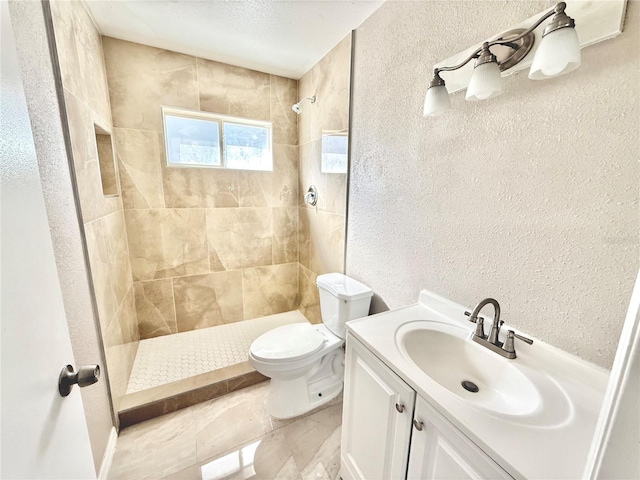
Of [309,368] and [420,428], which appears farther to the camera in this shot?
[309,368]

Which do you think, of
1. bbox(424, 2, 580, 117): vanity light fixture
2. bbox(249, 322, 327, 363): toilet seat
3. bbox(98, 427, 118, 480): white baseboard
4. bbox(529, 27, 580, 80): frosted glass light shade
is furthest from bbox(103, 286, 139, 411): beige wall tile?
bbox(529, 27, 580, 80): frosted glass light shade

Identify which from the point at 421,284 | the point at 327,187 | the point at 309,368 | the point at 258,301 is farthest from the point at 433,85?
the point at 258,301

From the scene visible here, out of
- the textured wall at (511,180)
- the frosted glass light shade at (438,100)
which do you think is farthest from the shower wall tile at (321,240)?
the frosted glass light shade at (438,100)

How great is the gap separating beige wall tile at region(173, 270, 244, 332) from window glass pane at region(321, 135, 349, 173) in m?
1.33

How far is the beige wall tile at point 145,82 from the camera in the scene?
183 cm

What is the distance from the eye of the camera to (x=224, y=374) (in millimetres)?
1858

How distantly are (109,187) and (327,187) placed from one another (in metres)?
1.53

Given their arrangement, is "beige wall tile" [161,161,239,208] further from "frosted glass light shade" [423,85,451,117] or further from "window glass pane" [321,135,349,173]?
"frosted glass light shade" [423,85,451,117]

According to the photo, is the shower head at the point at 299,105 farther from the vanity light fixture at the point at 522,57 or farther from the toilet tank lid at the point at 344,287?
the toilet tank lid at the point at 344,287

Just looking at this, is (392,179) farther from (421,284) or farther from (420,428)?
(420,428)

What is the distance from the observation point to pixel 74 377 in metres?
0.59

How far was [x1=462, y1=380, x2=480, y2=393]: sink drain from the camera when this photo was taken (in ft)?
3.04

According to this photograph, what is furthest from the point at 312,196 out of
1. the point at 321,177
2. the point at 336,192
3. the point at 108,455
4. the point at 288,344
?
the point at 108,455

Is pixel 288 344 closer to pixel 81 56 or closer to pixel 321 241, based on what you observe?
pixel 321 241
